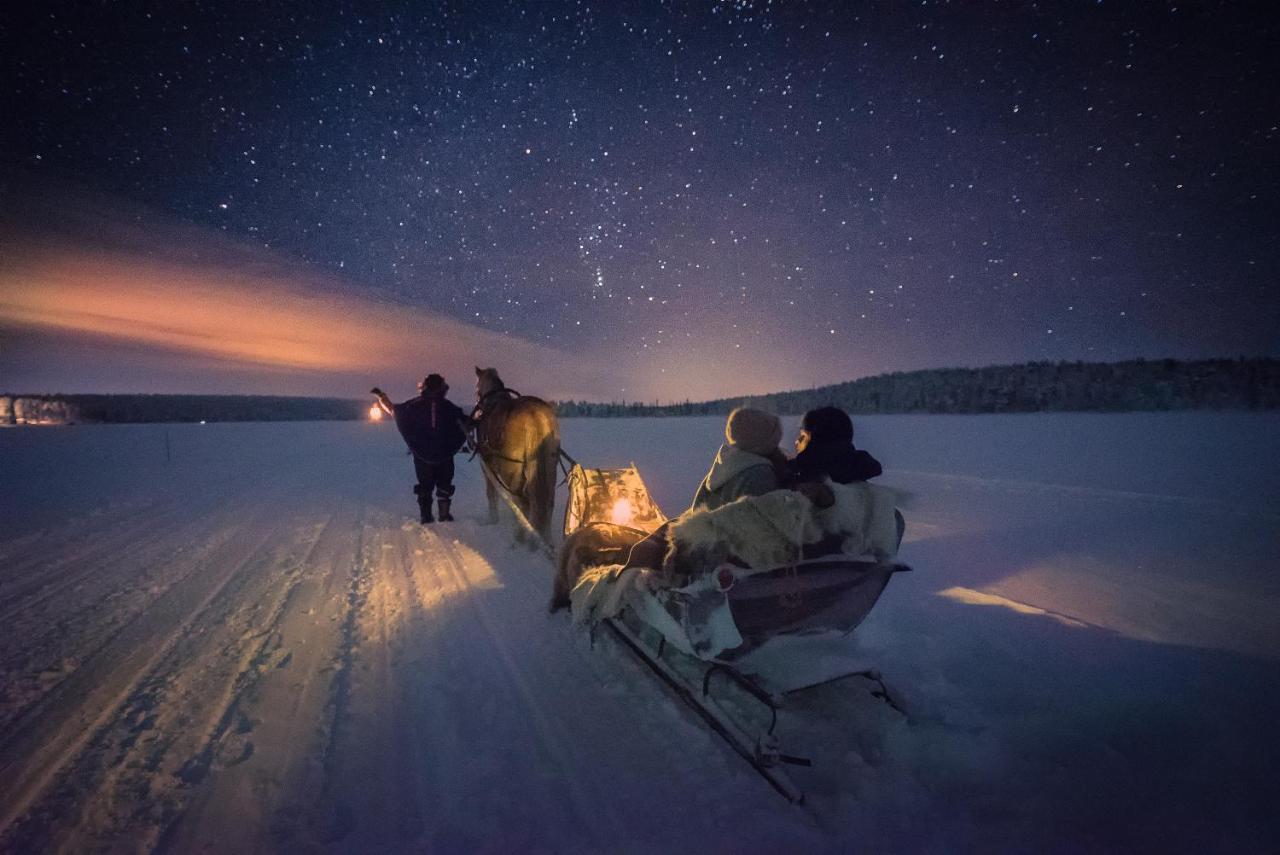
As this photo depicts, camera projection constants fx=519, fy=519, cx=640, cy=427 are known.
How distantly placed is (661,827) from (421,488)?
6942mm

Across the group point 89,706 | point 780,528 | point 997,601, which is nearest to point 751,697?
point 780,528

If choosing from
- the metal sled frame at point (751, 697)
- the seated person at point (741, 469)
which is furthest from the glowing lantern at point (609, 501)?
the seated person at point (741, 469)

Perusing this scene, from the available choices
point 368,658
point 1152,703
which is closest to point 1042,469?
point 1152,703

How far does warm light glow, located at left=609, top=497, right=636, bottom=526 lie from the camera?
487cm

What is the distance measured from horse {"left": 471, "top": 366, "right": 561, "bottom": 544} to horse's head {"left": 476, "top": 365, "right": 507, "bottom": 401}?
0.26 meters

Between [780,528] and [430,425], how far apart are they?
6945 millimetres

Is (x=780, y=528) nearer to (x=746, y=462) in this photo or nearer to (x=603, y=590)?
(x=746, y=462)

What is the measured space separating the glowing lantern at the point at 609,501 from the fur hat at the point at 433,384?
4.19m

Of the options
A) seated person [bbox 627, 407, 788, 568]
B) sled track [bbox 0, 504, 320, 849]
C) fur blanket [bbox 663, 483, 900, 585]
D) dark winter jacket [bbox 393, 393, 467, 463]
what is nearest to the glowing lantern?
seated person [bbox 627, 407, 788, 568]

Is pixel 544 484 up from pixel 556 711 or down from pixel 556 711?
up

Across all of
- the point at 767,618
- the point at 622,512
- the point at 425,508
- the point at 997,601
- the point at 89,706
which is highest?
the point at 622,512

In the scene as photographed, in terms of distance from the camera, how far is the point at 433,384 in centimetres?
824

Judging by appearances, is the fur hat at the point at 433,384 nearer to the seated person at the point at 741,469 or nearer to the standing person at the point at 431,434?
the standing person at the point at 431,434

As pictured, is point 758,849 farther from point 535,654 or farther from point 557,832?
point 535,654
